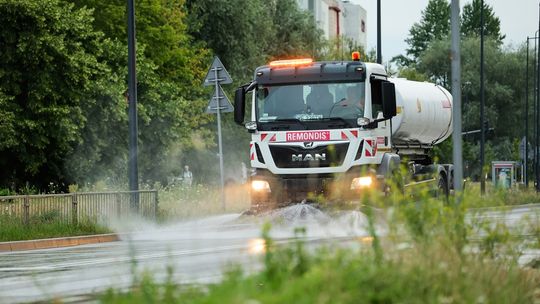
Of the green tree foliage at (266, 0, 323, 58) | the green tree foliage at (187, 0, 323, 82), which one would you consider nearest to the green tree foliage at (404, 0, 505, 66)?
the green tree foliage at (266, 0, 323, 58)

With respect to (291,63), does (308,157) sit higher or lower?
lower

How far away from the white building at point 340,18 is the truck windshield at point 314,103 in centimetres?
8166

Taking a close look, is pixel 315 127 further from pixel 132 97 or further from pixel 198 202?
pixel 198 202

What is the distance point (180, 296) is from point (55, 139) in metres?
38.3

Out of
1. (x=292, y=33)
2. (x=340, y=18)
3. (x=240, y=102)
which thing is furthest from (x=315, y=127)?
(x=340, y=18)

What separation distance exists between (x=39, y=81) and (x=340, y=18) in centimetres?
8437

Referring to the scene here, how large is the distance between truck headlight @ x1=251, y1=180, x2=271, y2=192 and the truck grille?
415 millimetres

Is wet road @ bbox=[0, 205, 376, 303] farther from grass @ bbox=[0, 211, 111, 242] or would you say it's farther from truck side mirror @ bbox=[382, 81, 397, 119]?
truck side mirror @ bbox=[382, 81, 397, 119]

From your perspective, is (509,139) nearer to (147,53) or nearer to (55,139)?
(147,53)

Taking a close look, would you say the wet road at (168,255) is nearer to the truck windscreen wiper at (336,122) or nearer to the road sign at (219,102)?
the truck windscreen wiper at (336,122)

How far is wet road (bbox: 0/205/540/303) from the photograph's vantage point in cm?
905

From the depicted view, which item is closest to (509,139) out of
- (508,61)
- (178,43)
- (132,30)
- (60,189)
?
(508,61)

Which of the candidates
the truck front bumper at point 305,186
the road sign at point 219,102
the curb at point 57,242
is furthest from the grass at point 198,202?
the truck front bumper at point 305,186

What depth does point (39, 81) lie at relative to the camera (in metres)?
Result: 42.9
